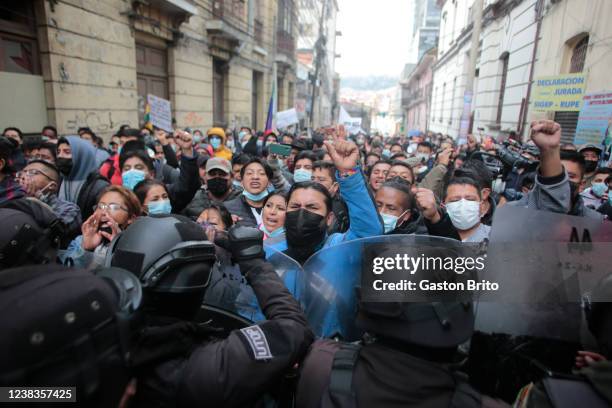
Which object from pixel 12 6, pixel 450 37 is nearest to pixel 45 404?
pixel 12 6

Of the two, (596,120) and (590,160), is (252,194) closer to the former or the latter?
(590,160)

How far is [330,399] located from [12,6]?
24.8 ft

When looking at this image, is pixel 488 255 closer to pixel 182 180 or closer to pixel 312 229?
pixel 312 229

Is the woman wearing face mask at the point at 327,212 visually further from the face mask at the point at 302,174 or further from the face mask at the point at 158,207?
the face mask at the point at 302,174

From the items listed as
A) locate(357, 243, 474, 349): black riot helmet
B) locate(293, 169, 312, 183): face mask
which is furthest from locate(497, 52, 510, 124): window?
locate(357, 243, 474, 349): black riot helmet

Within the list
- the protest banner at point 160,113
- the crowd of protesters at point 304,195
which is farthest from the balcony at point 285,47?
the crowd of protesters at point 304,195

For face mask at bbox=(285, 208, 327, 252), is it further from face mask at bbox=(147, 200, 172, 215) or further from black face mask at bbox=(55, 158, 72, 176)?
black face mask at bbox=(55, 158, 72, 176)

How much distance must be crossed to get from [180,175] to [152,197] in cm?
73

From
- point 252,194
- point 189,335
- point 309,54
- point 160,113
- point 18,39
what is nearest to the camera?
point 189,335

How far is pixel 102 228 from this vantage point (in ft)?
6.76

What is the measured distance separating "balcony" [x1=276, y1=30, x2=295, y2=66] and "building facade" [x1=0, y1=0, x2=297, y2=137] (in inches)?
129

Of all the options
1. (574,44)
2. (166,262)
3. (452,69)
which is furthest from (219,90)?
(452,69)

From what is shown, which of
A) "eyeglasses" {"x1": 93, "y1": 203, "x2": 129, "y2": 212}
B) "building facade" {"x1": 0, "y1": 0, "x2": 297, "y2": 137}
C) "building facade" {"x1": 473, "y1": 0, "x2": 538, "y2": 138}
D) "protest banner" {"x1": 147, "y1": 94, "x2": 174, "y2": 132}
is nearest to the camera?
"eyeglasses" {"x1": 93, "y1": 203, "x2": 129, "y2": 212}

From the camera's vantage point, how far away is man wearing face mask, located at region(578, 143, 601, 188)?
422cm
